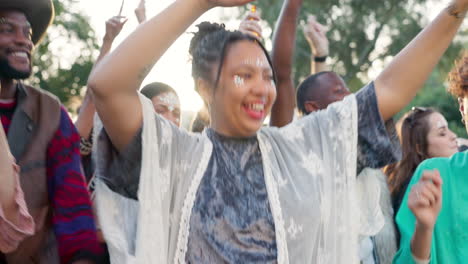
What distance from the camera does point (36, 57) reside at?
9.49 metres

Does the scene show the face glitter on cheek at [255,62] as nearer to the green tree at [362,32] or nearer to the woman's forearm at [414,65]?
the woman's forearm at [414,65]

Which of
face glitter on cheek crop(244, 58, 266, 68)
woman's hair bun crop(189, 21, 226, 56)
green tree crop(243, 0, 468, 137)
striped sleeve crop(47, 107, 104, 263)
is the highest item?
woman's hair bun crop(189, 21, 226, 56)

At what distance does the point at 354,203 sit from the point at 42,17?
1.59m

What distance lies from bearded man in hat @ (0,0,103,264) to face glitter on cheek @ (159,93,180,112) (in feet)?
4.59

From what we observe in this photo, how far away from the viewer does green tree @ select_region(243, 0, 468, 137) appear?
2233cm

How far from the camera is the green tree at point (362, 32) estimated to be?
2233 cm

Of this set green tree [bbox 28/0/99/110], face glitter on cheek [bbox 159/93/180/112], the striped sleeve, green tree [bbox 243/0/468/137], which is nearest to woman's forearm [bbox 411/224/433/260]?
the striped sleeve

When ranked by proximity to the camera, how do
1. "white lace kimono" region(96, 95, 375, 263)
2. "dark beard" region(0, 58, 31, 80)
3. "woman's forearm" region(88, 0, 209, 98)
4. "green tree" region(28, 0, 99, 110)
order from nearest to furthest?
"woman's forearm" region(88, 0, 209, 98) → "white lace kimono" region(96, 95, 375, 263) → "dark beard" region(0, 58, 31, 80) → "green tree" region(28, 0, 99, 110)

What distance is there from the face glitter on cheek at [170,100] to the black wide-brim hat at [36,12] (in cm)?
121

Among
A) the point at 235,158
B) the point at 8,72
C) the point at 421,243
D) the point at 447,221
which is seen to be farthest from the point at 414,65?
the point at 8,72

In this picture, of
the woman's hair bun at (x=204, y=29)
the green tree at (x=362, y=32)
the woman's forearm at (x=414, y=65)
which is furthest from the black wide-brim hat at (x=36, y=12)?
the green tree at (x=362, y=32)

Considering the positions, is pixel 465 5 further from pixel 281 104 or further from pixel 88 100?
pixel 88 100

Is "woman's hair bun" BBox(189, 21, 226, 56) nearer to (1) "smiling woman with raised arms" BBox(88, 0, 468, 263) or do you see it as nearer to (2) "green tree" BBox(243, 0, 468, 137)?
(1) "smiling woman with raised arms" BBox(88, 0, 468, 263)

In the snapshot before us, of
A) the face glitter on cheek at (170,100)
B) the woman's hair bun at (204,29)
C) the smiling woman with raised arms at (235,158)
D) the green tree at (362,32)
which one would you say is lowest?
the green tree at (362,32)
